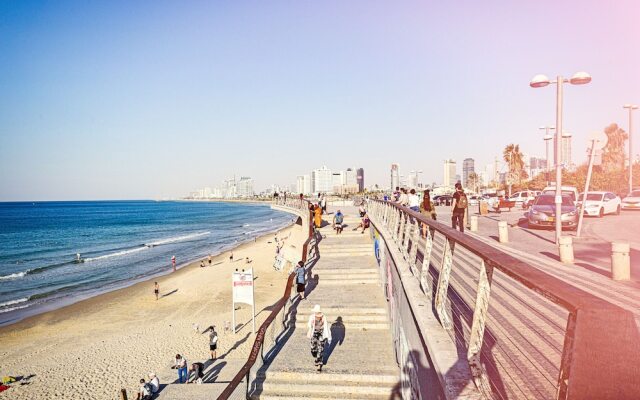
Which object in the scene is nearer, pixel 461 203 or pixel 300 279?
pixel 300 279

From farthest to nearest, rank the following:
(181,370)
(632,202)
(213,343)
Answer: (632,202), (213,343), (181,370)

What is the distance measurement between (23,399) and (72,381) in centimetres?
164

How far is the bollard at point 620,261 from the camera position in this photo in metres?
8.85

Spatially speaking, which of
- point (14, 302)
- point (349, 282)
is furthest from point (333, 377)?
point (14, 302)

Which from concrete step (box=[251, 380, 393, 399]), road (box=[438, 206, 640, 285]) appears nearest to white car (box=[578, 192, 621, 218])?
road (box=[438, 206, 640, 285])

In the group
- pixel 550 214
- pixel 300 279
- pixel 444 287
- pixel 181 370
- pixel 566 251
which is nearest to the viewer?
pixel 444 287

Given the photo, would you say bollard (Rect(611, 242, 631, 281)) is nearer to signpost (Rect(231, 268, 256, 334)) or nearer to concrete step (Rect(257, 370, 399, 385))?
concrete step (Rect(257, 370, 399, 385))

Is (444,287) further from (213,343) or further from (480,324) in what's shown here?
(213,343)

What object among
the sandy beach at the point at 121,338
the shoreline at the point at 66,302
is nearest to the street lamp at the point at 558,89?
the sandy beach at the point at 121,338

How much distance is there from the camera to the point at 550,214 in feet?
61.2

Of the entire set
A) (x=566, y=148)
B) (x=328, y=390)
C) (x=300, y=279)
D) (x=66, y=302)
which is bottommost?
(x=66, y=302)

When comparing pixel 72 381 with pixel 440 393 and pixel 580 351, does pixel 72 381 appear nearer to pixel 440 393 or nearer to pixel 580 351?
pixel 440 393

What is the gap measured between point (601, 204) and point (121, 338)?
1185 inches

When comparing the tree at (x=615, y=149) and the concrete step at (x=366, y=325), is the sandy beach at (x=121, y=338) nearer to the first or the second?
the concrete step at (x=366, y=325)
